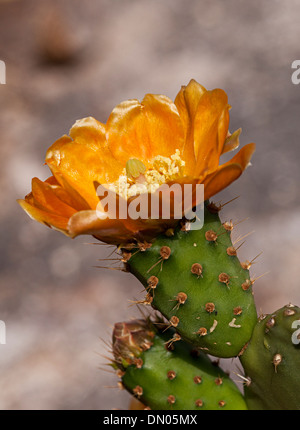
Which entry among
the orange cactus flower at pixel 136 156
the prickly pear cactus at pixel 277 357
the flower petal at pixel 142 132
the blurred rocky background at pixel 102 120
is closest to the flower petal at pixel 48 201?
the orange cactus flower at pixel 136 156

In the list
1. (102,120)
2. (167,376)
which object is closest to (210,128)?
(167,376)

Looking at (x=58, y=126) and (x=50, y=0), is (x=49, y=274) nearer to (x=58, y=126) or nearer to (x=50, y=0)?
(x=58, y=126)

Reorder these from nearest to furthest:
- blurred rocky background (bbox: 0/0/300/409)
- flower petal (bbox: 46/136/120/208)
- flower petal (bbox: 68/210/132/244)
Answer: flower petal (bbox: 68/210/132/244), flower petal (bbox: 46/136/120/208), blurred rocky background (bbox: 0/0/300/409)

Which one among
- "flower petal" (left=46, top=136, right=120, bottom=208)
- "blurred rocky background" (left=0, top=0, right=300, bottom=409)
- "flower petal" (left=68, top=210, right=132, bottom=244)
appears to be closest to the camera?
"flower petal" (left=68, top=210, right=132, bottom=244)

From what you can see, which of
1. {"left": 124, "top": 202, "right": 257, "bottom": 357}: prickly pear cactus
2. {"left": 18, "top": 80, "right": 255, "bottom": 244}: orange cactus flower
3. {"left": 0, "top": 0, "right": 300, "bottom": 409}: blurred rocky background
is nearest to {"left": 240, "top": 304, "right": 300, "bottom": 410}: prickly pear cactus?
{"left": 124, "top": 202, "right": 257, "bottom": 357}: prickly pear cactus

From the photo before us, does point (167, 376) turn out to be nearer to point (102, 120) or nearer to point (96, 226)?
point (96, 226)

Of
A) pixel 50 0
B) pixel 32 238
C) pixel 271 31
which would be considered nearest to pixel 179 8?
pixel 271 31

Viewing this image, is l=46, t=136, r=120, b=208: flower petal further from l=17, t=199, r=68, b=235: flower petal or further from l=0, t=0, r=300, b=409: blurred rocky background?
l=0, t=0, r=300, b=409: blurred rocky background

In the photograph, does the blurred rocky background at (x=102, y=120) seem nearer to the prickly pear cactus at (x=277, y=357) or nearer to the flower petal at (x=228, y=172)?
the prickly pear cactus at (x=277, y=357)
